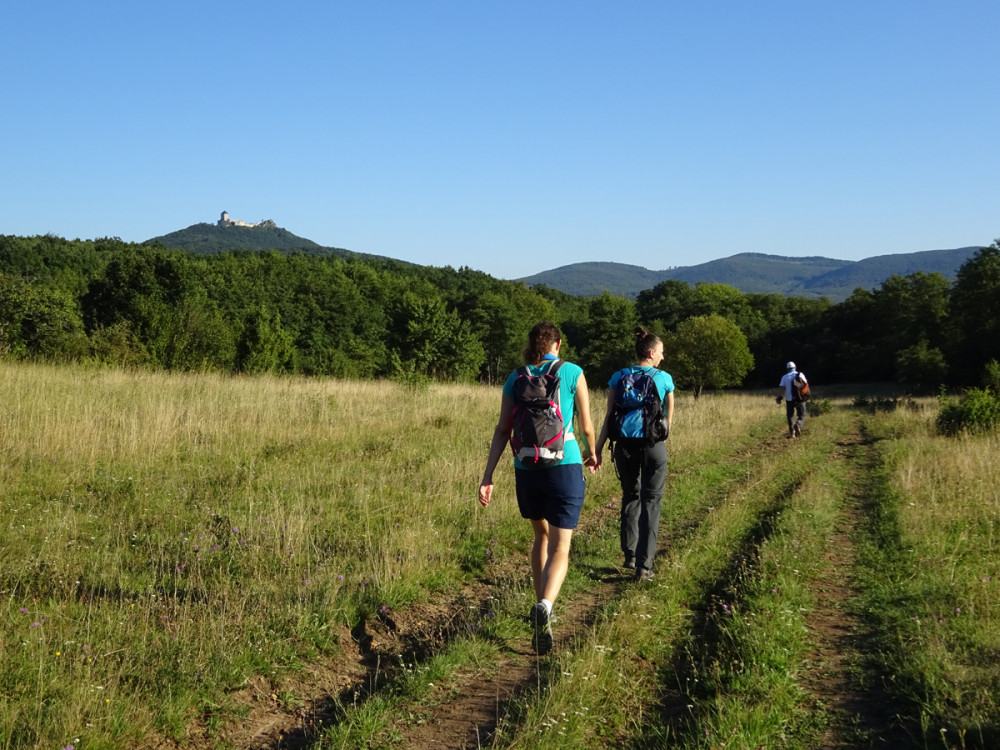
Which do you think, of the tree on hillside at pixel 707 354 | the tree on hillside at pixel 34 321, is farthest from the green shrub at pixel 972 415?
the tree on hillside at pixel 707 354

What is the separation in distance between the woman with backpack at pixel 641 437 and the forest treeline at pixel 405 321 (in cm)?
1114

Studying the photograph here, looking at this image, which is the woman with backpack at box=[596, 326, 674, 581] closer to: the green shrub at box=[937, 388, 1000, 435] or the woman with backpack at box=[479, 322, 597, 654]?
the woman with backpack at box=[479, 322, 597, 654]

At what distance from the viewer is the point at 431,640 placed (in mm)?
4812

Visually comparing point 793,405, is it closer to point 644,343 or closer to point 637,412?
point 644,343

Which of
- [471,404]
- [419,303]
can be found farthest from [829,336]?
[471,404]

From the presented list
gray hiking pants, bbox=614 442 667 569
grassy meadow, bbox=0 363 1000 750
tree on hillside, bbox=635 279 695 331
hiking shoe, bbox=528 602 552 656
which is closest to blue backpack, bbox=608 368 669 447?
gray hiking pants, bbox=614 442 667 569

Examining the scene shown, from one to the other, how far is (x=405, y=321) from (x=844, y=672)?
63064 mm

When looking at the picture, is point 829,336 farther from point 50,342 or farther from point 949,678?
point 949,678

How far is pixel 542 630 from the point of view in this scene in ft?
15.4

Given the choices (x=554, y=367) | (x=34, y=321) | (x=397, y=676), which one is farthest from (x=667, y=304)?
(x=397, y=676)

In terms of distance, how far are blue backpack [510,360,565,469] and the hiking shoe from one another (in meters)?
0.96

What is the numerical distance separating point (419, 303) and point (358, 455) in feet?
166

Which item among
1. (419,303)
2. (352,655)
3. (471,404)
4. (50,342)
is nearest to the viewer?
(352,655)

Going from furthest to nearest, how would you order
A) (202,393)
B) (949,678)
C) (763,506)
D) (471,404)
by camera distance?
(471,404), (202,393), (763,506), (949,678)
